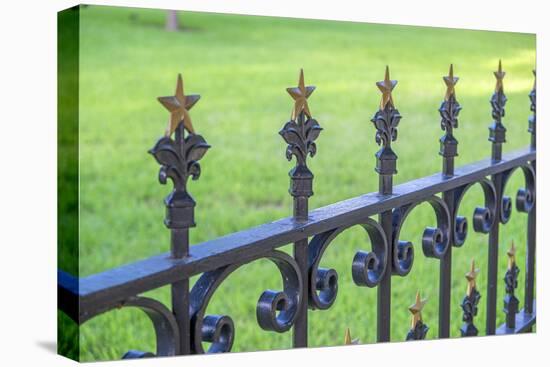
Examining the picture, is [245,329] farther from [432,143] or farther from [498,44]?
[432,143]

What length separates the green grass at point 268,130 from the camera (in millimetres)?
3395

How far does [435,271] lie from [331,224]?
81.2 inches

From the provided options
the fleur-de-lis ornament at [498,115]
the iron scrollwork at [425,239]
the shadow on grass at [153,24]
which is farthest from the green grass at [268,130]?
the iron scrollwork at [425,239]

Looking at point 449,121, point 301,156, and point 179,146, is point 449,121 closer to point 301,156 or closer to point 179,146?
point 301,156

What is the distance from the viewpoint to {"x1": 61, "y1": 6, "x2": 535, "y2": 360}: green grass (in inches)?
134

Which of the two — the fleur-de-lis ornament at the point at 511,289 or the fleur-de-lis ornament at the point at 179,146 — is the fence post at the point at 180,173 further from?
the fleur-de-lis ornament at the point at 511,289

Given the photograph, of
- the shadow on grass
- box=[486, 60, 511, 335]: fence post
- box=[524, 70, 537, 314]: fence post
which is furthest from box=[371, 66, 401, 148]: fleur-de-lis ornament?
the shadow on grass

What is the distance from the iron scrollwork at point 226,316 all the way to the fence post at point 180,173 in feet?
0.08

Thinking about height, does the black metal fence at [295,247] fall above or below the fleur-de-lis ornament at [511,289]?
above

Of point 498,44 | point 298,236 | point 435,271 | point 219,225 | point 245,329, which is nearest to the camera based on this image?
point 298,236

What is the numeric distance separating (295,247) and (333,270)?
4.8 inches

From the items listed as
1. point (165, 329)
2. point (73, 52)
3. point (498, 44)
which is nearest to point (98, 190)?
point (498, 44)

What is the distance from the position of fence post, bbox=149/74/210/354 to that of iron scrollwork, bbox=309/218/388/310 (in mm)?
342

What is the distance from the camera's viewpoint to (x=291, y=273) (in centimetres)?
178
